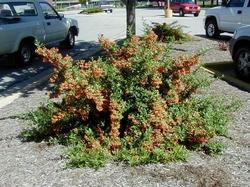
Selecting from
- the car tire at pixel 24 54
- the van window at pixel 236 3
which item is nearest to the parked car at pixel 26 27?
the car tire at pixel 24 54

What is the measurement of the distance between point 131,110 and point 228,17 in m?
12.1

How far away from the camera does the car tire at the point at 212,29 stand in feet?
55.7

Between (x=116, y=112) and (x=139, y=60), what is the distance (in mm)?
722

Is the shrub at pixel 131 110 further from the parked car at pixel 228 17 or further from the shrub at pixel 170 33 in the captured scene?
the parked car at pixel 228 17

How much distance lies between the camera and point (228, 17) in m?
16.2

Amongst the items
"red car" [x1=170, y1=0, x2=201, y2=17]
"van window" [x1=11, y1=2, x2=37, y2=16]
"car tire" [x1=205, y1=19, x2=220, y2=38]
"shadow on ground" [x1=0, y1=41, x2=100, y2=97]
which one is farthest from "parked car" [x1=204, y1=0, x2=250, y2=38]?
"red car" [x1=170, y1=0, x2=201, y2=17]

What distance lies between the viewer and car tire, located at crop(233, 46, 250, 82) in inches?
341

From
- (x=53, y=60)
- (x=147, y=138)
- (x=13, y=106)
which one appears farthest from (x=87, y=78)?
(x=13, y=106)

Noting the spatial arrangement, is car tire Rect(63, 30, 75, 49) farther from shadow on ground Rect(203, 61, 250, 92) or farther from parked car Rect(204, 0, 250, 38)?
shadow on ground Rect(203, 61, 250, 92)

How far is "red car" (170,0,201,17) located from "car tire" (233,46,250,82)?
29.5 metres

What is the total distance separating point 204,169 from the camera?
457 centimetres

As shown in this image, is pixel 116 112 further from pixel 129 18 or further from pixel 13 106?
pixel 129 18

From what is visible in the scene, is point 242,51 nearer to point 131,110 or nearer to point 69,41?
point 131,110

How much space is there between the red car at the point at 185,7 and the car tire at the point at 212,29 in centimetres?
2082
